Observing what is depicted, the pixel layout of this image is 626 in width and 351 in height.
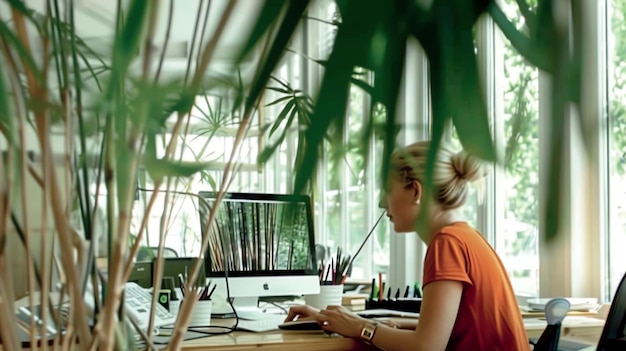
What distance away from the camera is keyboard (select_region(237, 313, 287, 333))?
235 centimetres

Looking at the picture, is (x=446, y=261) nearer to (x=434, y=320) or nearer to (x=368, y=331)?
(x=434, y=320)

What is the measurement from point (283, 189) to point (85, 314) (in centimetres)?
46

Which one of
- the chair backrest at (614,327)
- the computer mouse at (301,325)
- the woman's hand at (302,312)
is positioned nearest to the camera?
the chair backrest at (614,327)

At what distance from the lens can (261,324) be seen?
2445mm

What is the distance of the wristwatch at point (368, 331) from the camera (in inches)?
84.0

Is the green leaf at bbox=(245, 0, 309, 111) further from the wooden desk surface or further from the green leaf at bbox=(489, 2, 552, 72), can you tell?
the wooden desk surface

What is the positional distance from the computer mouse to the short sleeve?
A: 39 centimetres

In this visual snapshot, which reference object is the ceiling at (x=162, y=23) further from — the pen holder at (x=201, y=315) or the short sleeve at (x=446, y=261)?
the pen holder at (x=201, y=315)

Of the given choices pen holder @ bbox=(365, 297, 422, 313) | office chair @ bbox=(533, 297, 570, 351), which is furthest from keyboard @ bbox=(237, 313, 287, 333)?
office chair @ bbox=(533, 297, 570, 351)

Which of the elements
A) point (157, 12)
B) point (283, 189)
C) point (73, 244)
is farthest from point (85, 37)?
point (283, 189)

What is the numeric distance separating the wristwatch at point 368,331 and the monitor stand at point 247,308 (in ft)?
2.08

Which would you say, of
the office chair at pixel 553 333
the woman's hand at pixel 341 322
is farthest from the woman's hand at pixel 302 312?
the office chair at pixel 553 333

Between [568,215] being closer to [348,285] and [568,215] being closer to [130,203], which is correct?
[130,203]

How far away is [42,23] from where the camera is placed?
0.80 meters
